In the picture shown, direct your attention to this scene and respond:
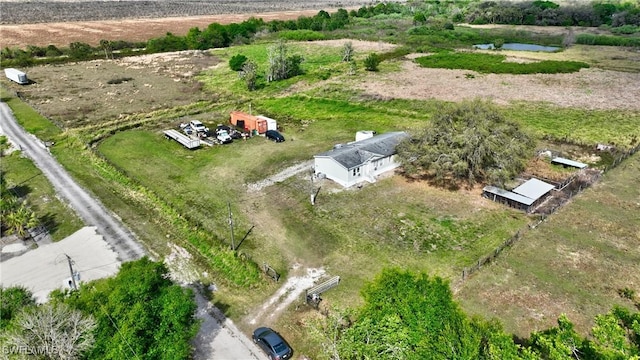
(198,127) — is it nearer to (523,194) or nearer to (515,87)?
(523,194)

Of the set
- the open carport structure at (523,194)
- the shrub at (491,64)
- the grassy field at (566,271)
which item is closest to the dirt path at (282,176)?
the open carport structure at (523,194)

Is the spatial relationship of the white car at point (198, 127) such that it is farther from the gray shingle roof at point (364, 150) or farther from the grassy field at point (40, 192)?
the gray shingle roof at point (364, 150)

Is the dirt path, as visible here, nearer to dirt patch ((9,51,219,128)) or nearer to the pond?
dirt patch ((9,51,219,128))

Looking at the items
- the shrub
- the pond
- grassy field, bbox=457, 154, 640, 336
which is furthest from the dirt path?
the pond

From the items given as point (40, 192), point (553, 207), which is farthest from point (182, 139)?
point (553, 207)

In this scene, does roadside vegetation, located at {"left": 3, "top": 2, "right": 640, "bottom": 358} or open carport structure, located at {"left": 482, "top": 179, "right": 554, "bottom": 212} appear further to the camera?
open carport structure, located at {"left": 482, "top": 179, "right": 554, "bottom": 212}

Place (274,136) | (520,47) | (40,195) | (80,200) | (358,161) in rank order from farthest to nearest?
(520,47) < (274,136) < (358,161) < (40,195) < (80,200)

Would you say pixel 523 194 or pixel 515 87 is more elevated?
pixel 515 87
